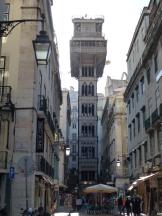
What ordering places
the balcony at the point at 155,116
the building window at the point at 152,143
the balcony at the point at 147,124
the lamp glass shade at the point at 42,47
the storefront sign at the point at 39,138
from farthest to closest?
the balcony at the point at 147,124 < the building window at the point at 152,143 < the balcony at the point at 155,116 < the storefront sign at the point at 39,138 < the lamp glass shade at the point at 42,47

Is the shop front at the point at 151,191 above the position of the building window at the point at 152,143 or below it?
below

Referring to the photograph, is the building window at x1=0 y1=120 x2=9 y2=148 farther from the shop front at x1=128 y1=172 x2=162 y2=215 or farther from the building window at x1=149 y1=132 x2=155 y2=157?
the building window at x1=149 y1=132 x2=155 y2=157

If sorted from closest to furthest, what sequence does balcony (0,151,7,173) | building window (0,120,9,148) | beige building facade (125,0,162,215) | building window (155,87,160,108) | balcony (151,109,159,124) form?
balcony (0,151,7,173) < building window (0,120,9,148) < balcony (151,109,159,124) < beige building facade (125,0,162,215) < building window (155,87,160,108)

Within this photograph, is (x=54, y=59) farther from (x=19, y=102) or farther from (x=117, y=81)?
(x=117, y=81)

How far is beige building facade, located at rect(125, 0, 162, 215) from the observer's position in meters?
32.1

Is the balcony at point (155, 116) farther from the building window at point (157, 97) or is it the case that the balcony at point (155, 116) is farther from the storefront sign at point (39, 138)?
the storefront sign at point (39, 138)

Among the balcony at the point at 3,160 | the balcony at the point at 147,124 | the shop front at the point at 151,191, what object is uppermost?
the balcony at the point at 147,124

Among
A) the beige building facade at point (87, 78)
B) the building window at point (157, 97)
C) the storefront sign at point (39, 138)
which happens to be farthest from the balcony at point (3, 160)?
the beige building facade at point (87, 78)

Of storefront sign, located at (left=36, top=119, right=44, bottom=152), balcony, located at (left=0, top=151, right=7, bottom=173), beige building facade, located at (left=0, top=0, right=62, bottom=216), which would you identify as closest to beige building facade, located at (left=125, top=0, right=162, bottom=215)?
storefront sign, located at (left=36, top=119, right=44, bottom=152)

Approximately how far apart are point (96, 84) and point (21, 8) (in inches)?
3782

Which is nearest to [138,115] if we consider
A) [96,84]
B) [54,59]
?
[54,59]

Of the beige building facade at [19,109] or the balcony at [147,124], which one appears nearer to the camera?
the beige building facade at [19,109]

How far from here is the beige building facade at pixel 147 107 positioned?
32.1 metres

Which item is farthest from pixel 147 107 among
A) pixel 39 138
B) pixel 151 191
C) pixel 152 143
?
pixel 39 138
